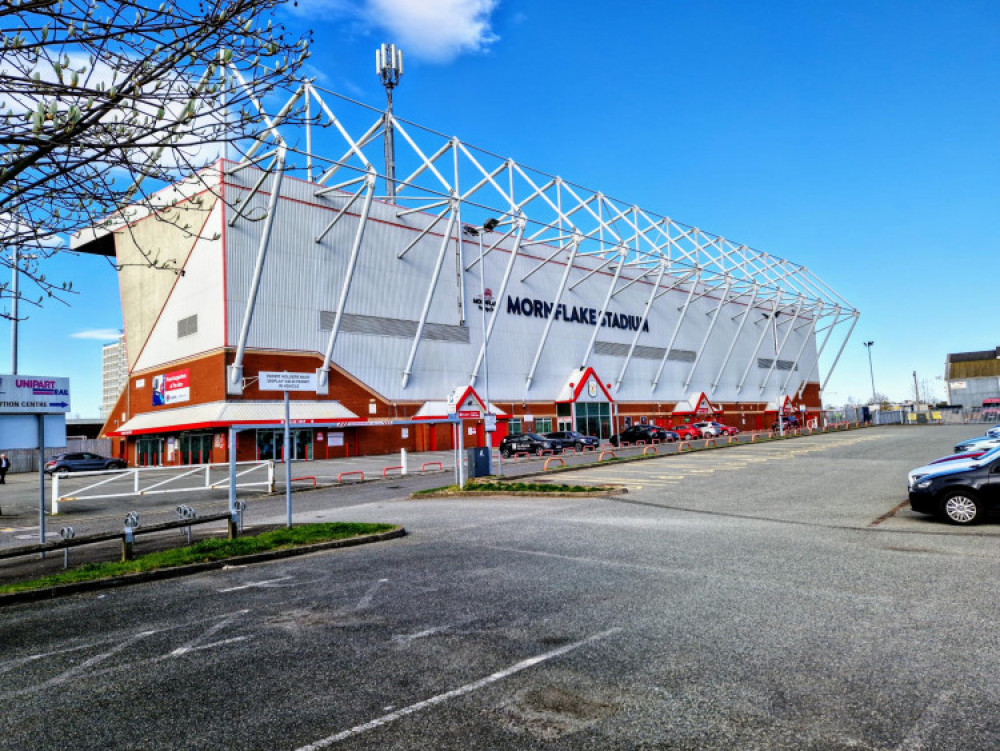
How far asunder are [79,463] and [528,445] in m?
29.2

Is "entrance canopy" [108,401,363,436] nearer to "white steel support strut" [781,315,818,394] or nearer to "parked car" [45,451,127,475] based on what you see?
"parked car" [45,451,127,475]

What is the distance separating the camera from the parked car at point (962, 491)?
39.0 feet

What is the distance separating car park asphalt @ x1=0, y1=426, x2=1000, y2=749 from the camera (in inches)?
163

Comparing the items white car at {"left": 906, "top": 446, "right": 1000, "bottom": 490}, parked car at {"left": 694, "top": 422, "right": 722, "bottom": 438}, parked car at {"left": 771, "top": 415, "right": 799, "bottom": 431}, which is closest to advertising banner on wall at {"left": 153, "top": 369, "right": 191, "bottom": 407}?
parked car at {"left": 694, "top": 422, "right": 722, "bottom": 438}

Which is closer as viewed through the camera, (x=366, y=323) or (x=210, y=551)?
(x=210, y=551)

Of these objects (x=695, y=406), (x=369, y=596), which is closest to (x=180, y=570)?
(x=369, y=596)

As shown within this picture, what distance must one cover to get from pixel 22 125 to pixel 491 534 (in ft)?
30.4

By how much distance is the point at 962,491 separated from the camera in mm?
12047

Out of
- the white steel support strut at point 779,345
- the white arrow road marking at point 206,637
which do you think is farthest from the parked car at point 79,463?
the white steel support strut at point 779,345

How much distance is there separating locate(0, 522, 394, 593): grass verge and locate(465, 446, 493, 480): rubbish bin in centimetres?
953

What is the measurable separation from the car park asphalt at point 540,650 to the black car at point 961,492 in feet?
3.92

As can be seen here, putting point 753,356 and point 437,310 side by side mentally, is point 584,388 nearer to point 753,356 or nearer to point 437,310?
point 437,310

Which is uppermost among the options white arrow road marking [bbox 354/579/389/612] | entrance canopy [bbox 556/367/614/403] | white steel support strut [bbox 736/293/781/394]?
white steel support strut [bbox 736/293/781/394]

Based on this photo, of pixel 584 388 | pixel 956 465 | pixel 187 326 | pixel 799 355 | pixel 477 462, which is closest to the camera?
pixel 956 465
